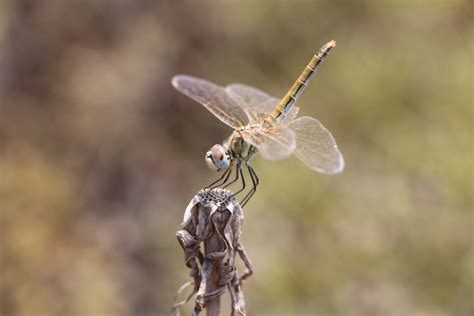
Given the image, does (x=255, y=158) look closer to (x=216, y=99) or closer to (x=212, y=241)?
(x=216, y=99)

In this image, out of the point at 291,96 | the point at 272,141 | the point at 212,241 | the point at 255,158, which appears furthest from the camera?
the point at 255,158

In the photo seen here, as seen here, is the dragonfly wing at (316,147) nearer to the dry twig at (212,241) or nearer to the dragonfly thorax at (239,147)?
the dragonfly thorax at (239,147)

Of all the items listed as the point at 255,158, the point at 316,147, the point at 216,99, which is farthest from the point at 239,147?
the point at 255,158

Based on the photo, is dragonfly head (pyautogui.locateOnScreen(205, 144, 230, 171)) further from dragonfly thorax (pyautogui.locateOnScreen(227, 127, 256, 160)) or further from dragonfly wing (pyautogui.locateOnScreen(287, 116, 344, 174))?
dragonfly wing (pyautogui.locateOnScreen(287, 116, 344, 174))

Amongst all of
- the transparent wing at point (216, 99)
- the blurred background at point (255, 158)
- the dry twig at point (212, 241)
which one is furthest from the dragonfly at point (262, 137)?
the blurred background at point (255, 158)

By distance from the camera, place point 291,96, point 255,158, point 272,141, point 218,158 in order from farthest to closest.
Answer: point 255,158, point 291,96, point 272,141, point 218,158

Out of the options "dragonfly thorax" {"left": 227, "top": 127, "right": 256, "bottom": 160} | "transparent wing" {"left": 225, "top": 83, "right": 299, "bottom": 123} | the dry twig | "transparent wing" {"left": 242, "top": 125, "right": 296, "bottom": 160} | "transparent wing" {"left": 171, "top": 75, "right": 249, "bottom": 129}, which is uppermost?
"transparent wing" {"left": 225, "top": 83, "right": 299, "bottom": 123}

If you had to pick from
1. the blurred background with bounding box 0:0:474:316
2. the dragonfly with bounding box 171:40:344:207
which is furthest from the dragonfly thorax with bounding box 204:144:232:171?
the blurred background with bounding box 0:0:474:316
